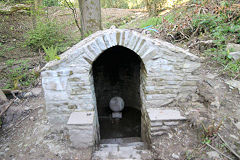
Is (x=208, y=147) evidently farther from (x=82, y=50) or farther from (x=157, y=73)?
(x=82, y=50)

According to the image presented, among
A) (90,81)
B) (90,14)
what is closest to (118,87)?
(90,14)

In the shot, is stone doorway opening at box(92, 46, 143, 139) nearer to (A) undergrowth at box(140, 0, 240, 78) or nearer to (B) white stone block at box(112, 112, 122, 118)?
(B) white stone block at box(112, 112, 122, 118)

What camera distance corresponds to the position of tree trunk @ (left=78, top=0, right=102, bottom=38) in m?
5.16

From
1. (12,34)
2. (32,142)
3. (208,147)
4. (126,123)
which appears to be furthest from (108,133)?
(12,34)

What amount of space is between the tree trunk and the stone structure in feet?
8.47

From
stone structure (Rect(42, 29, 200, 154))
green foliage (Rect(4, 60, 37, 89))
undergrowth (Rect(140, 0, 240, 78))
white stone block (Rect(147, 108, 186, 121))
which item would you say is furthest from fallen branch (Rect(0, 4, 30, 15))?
white stone block (Rect(147, 108, 186, 121))

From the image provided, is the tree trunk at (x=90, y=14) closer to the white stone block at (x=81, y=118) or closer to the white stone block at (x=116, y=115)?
the white stone block at (x=81, y=118)

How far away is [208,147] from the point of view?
8.07 ft

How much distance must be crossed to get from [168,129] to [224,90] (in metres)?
1.43

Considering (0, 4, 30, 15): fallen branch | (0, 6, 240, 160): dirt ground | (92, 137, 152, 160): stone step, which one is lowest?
(92, 137, 152, 160): stone step

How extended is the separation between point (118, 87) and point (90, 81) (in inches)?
140

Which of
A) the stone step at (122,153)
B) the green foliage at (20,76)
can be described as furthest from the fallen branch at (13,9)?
the stone step at (122,153)

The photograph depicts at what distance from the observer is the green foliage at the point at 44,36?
7074 mm

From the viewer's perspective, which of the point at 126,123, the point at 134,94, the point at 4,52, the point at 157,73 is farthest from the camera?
the point at 4,52
